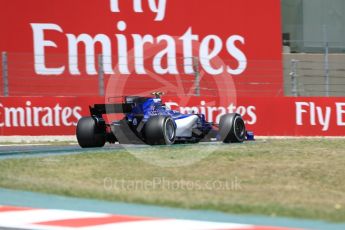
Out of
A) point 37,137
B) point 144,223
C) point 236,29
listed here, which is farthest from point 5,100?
point 144,223

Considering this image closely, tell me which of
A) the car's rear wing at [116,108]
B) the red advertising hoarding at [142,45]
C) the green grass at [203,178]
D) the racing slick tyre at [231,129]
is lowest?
the green grass at [203,178]

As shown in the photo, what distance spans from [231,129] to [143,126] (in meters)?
2.12

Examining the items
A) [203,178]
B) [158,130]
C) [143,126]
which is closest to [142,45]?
[143,126]

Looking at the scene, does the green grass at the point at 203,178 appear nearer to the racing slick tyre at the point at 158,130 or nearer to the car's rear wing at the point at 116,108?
the racing slick tyre at the point at 158,130

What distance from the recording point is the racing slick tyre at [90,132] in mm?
13883

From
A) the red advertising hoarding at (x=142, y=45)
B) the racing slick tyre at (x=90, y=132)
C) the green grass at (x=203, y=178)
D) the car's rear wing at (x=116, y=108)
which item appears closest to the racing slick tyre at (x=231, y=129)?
the green grass at (x=203, y=178)

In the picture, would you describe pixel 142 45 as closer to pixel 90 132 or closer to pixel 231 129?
pixel 231 129

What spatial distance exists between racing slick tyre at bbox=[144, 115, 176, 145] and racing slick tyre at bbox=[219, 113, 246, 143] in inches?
64.2

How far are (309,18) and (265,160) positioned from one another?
15252 millimetres

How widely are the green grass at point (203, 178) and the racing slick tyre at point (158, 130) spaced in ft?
2.12

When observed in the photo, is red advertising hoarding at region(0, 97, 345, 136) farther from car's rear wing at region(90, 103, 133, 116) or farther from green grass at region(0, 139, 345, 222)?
green grass at region(0, 139, 345, 222)

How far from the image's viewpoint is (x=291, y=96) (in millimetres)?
20844

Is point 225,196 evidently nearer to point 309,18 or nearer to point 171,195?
Answer: point 171,195

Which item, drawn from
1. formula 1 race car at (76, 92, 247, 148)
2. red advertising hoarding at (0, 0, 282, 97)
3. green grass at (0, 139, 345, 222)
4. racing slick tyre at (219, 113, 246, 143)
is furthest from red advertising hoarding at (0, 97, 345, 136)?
green grass at (0, 139, 345, 222)
